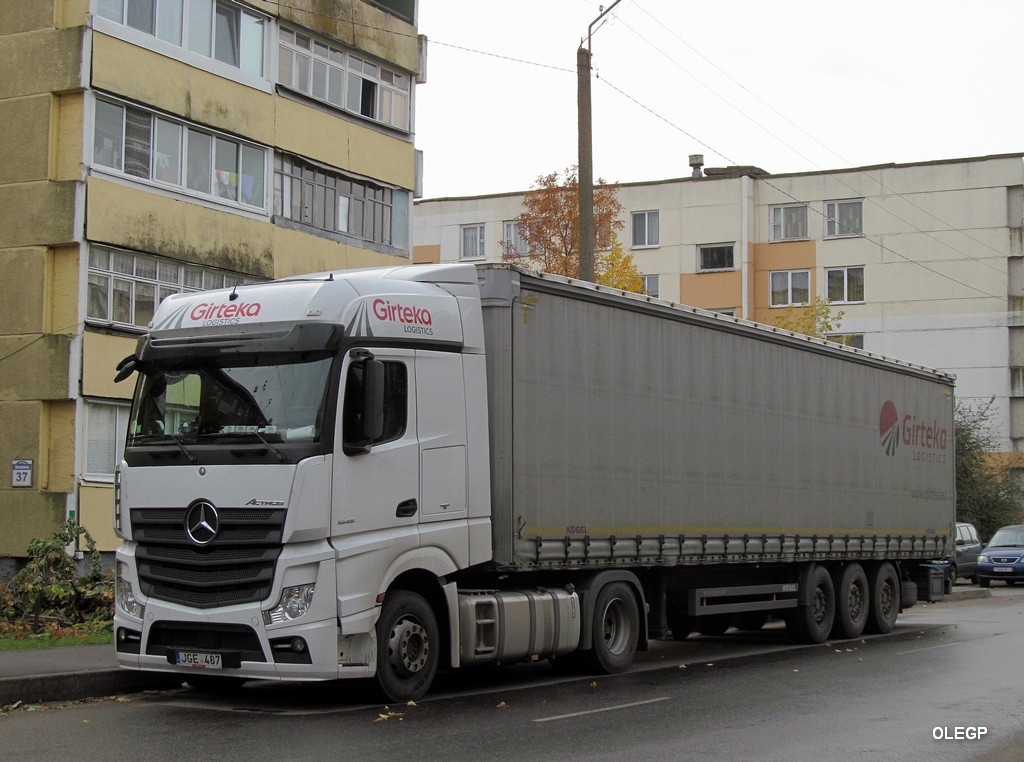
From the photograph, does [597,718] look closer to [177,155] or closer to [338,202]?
[177,155]

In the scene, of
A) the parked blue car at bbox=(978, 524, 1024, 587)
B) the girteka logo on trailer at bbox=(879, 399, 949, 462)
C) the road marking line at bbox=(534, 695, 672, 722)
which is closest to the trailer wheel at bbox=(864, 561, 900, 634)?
the girteka logo on trailer at bbox=(879, 399, 949, 462)

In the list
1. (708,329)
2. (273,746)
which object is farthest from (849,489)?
(273,746)

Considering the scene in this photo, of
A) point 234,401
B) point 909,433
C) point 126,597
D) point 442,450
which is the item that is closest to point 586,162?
point 909,433

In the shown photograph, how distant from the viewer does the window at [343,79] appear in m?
28.1

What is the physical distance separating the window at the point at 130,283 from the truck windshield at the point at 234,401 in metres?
12.9

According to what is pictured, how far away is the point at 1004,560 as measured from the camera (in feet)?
114

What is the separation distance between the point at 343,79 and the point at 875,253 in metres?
33.0

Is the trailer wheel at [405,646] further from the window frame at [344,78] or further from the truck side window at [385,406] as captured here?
the window frame at [344,78]

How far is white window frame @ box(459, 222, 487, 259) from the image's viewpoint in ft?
203

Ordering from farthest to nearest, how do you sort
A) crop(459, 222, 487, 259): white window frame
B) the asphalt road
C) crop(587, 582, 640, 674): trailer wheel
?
crop(459, 222, 487, 259): white window frame → crop(587, 582, 640, 674): trailer wheel → the asphalt road

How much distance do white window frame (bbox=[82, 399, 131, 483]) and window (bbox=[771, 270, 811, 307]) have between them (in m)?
38.4

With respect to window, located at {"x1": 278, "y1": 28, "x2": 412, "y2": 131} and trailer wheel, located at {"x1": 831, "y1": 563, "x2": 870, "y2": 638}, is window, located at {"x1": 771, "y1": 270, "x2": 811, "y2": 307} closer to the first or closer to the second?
window, located at {"x1": 278, "y1": 28, "x2": 412, "y2": 131}

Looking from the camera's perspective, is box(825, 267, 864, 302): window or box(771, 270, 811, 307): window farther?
box(771, 270, 811, 307): window

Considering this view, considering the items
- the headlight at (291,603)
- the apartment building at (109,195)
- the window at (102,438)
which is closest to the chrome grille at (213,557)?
the headlight at (291,603)
